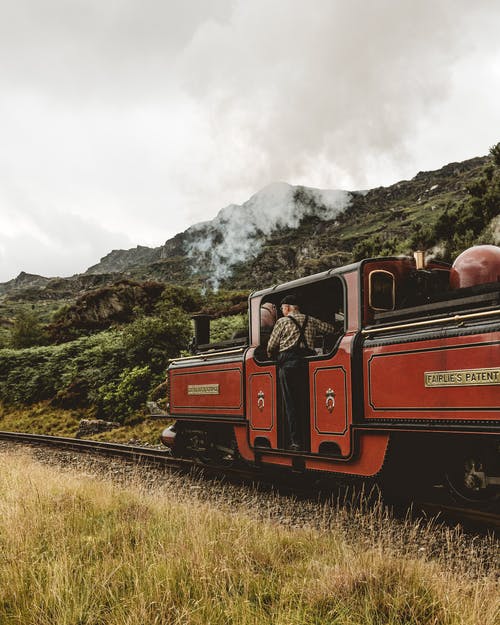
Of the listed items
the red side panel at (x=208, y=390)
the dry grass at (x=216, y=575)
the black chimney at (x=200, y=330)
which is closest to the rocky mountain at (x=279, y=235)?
the black chimney at (x=200, y=330)

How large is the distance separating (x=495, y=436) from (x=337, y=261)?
71.1 meters

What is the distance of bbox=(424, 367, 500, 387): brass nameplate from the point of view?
4.16 m

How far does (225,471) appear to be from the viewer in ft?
25.3

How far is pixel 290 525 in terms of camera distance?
204 inches

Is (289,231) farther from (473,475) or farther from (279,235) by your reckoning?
(473,475)

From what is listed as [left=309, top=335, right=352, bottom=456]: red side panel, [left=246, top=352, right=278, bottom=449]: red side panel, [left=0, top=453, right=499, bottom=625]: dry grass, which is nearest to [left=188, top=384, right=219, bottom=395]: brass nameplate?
[left=246, top=352, right=278, bottom=449]: red side panel

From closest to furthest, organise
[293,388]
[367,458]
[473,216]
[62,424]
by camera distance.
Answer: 1. [367,458]
2. [293,388]
3. [62,424]
4. [473,216]

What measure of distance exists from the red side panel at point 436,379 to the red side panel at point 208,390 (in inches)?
95.9

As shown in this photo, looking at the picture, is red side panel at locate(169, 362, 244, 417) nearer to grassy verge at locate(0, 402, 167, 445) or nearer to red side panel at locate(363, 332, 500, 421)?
red side panel at locate(363, 332, 500, 421)

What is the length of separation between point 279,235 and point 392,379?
126 m

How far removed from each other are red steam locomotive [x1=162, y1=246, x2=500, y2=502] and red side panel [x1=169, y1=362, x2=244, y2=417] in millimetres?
29

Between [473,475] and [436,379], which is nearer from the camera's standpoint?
[436,379]

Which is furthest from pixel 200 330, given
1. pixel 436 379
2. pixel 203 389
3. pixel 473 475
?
pixel 473 475

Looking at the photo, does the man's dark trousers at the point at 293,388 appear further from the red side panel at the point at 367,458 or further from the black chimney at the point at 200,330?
the black chimney at the point at 200,330
